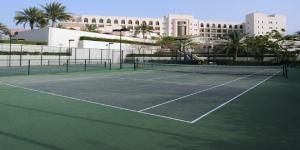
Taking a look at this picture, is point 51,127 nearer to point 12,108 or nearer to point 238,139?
point 12,108

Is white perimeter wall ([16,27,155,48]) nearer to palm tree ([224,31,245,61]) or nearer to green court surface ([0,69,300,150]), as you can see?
palm tree ([224,31,245,61])

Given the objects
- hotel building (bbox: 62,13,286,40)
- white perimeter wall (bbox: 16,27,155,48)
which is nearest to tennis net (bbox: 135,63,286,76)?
white perimeter wall (bbox: 16,27,155,48)

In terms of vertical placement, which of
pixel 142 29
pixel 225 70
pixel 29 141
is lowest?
pixel 29 141

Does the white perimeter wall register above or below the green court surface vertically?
above

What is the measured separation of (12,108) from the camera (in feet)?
32.5

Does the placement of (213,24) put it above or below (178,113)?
above

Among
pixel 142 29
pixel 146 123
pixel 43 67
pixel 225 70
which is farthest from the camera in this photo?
pixel 142 29

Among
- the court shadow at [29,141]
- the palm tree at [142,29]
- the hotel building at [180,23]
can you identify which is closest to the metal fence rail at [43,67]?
the court shadow at [29,141]

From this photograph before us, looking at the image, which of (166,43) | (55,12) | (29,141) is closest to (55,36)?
(55,12)

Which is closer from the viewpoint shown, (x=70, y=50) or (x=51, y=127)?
(x=51, y=127)

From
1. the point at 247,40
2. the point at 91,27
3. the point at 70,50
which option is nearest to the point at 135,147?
the point at 70,50

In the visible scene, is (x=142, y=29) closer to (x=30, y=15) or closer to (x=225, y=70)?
(x=30, y=15)

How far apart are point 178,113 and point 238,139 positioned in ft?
9.71

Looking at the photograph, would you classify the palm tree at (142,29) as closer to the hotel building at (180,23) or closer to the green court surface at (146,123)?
the hotel building at (180,23)
